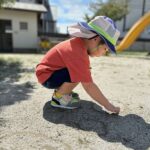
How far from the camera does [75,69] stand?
251 centimetres

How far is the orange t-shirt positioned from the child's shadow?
1.17 ft

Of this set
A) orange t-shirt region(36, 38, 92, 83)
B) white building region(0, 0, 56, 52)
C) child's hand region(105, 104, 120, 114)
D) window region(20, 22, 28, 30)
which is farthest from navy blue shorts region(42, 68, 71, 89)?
window region(20, 22, 28, 30)

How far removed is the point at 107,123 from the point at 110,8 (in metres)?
20.2

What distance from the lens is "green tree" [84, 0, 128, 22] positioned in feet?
71.2

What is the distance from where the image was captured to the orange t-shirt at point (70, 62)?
2.50 m

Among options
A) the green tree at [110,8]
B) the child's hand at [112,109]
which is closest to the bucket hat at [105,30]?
the child's hand at [112,109]

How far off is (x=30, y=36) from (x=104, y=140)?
13052mm

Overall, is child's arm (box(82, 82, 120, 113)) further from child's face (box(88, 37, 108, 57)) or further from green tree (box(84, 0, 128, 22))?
green tree (box(84, 0, 128, 22))

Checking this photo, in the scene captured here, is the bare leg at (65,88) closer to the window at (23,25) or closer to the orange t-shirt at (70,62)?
the orange t-shirt at (70,62)

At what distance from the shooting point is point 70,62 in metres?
2.56

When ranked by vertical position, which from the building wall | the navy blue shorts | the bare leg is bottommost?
the building wall

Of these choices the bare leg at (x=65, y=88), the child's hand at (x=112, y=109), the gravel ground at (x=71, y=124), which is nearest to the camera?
the gravel ground at (x=71, y=124)

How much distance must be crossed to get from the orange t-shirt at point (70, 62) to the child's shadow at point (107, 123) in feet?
1.17

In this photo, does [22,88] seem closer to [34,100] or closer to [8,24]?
[34,100]
